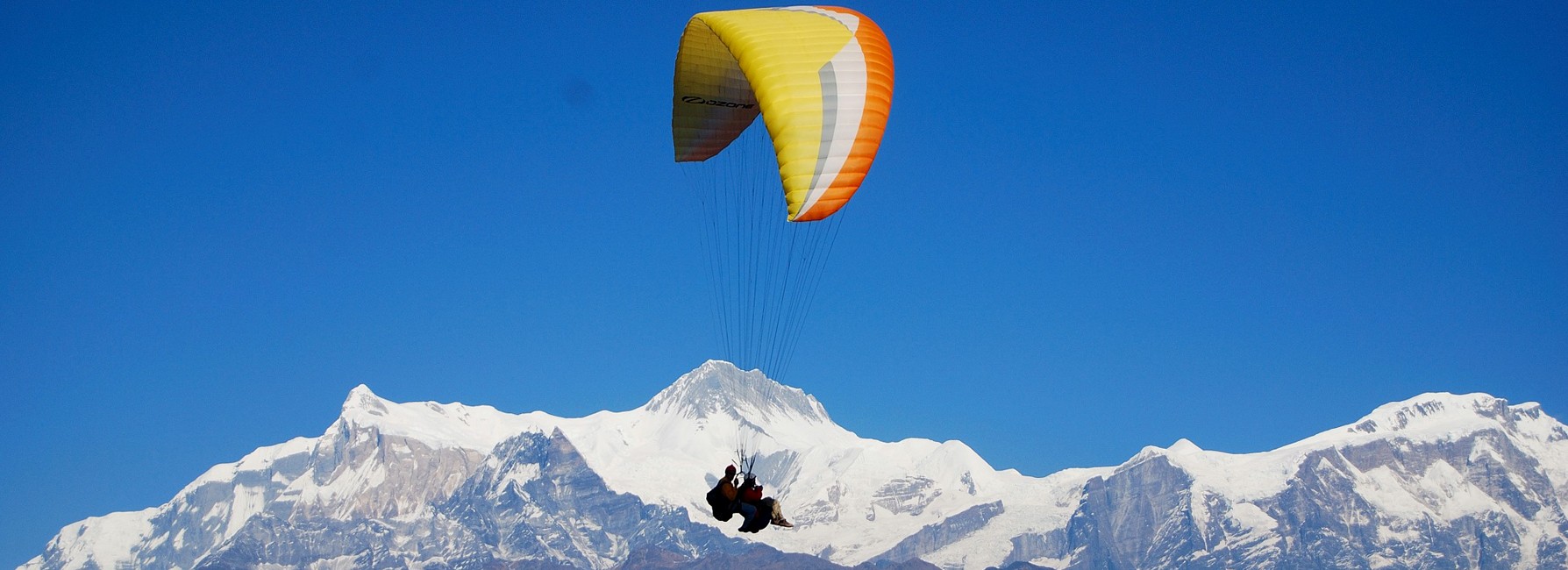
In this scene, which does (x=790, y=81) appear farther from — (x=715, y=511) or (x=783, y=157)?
(x=715, y=511)

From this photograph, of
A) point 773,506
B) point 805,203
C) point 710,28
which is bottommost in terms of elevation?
point 773,506

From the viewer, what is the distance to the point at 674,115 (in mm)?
60406

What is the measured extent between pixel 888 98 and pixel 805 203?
17.2 ft

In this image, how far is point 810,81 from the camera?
2044 inches

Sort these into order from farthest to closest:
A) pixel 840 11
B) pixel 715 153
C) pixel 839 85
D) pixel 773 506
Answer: pixel 715 153 < pixel 840 11 < pixel 839 85 < pixel 773 506

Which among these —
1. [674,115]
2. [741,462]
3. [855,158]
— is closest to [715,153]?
[674,115]

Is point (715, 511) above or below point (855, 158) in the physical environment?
below

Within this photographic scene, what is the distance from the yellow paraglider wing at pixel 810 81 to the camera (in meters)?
50.8

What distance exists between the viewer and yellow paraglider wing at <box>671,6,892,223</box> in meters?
50.8

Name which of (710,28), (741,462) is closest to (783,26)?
(710,28)

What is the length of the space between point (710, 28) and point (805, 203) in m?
7.86

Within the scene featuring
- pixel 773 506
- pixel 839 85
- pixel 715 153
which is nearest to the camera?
pixel 773 506

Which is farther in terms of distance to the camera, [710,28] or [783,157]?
[710,28]

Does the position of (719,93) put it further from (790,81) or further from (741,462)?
(741,462)
